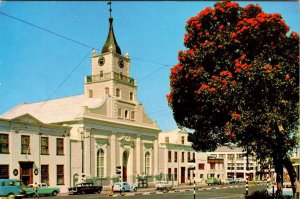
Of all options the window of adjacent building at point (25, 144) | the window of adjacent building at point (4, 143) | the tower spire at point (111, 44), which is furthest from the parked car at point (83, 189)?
the tower spire at point (111, 44)

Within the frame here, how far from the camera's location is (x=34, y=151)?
4034 cm

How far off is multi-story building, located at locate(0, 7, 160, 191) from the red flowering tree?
3118 centimetres

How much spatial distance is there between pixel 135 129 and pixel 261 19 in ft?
144

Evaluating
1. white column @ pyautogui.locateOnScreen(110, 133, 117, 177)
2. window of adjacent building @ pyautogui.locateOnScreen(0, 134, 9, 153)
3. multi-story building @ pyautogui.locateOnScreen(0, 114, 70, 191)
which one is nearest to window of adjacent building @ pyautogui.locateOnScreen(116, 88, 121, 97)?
white column @ pyautogui.locateOnScreen(110, 133, 117, 177)

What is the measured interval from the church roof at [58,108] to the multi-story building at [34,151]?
5703 millimetres

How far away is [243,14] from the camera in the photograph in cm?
1500

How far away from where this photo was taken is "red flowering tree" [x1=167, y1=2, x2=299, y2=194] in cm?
1373

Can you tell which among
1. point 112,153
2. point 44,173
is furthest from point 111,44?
point 44,173

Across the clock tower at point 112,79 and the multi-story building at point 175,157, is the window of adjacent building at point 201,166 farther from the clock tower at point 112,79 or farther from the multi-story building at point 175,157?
the clock tower at point 112,79

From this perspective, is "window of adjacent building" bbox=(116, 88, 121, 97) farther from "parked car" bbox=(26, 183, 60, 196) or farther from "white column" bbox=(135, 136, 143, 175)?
"parked car" bbox=(26, 183, 60, 196)

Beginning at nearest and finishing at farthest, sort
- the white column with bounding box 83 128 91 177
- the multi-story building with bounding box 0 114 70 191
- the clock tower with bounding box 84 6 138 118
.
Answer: the multi-story building with bounding box 0 114 70 191 < the white column with bounding box 83 128 91 177 < the clock tower with bounding box 84 6 138 118

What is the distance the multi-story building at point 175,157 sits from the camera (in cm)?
6412

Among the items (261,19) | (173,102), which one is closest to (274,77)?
(261,19)

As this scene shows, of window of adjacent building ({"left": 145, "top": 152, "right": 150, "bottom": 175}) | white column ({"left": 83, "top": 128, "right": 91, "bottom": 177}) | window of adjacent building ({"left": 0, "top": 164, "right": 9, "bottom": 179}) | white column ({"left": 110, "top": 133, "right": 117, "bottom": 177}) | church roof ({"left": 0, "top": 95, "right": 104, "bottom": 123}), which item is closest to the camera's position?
window of adjacent building ({"left": 0, "top": 164, "right": 9, "bottom": 179})
